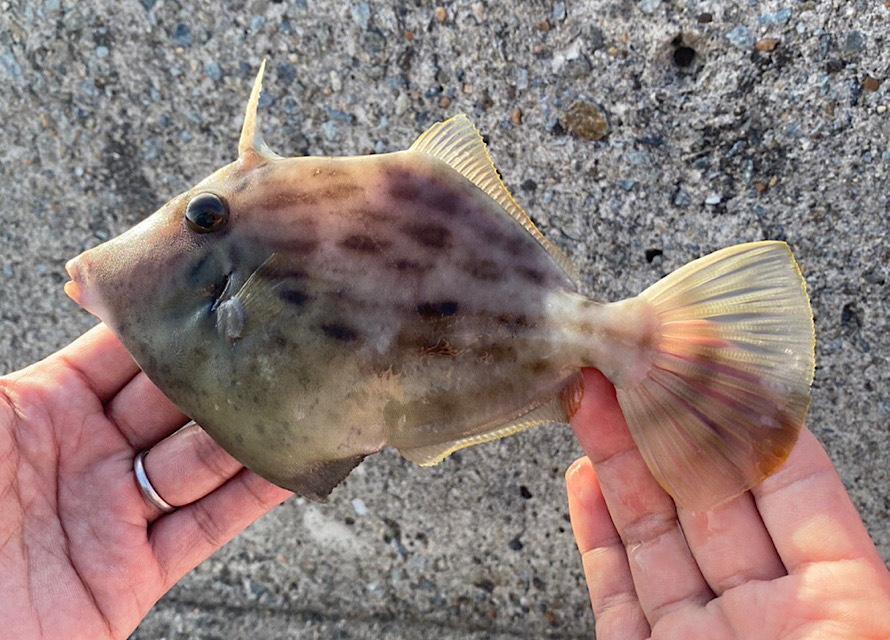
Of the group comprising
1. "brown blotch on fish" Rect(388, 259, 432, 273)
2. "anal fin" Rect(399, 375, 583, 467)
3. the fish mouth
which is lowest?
"anal fin" Rect(399, 375, 583, 467)

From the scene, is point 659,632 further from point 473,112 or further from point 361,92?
point 361,92

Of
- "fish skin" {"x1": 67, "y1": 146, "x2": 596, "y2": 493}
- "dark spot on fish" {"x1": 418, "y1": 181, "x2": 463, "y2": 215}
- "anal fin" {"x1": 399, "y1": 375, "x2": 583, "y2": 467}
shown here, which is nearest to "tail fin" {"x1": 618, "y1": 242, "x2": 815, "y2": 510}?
"anal fin" {"x1": 399, "y1": 375, "x2": 583, "y2": 467}

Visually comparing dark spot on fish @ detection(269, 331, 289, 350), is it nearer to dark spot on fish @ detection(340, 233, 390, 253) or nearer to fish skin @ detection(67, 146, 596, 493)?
fish skin @ detection(67, 146, 596, 493)

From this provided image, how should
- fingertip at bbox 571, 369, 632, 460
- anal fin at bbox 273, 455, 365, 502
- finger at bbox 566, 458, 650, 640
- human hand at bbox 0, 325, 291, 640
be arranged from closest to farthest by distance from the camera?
anal fin at bbox 273, 455, 365, 502
fingertip at bbox 571, 369, 632, 460
human hand at bbox 0, 325, 291, 640
finger at bbox 566, 458, 650, 640

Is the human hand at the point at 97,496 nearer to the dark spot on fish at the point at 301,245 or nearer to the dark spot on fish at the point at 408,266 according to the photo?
the dark spot on fish at the point at 301,245

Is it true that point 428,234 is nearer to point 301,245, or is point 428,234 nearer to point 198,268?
point 301,245

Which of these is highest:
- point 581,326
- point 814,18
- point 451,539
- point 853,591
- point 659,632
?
point 814,18

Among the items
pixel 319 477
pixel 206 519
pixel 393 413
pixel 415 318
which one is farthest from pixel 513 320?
pixel 206 519

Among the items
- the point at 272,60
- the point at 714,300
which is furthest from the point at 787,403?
the point at 272,60
